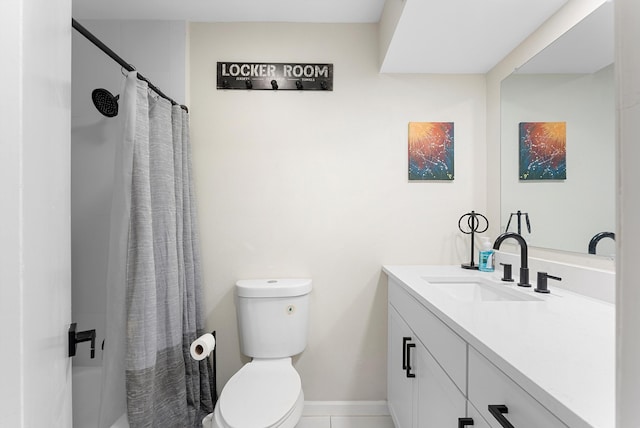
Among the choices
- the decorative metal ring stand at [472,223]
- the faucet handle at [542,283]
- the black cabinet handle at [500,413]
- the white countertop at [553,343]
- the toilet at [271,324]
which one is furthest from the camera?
the decorative metal ring stand at [472,223]

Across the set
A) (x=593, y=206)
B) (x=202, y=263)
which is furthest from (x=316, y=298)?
(x=593, y=206)

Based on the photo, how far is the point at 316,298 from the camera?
1893 mm

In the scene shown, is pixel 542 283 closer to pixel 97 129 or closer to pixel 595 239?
pixel 595 239

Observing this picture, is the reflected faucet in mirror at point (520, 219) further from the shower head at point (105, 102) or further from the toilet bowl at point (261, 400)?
the shower head at point (105, 102)

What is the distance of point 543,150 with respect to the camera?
1430 millimetres

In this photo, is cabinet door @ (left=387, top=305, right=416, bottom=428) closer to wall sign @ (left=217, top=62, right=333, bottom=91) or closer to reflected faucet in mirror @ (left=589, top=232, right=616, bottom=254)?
reflected faucet in mirror @ (left=589, top=232, right=616, bottom=254)

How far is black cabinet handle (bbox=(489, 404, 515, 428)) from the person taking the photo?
0.63 metres

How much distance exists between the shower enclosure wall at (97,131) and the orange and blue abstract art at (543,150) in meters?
1.87

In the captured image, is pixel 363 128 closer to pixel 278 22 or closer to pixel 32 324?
pixel 278 22

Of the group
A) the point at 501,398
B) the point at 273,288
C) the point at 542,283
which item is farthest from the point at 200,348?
the point at 542,283

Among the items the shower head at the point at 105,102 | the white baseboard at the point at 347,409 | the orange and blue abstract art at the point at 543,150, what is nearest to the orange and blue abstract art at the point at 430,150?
the orange and blue abstract art at the point at 543,150

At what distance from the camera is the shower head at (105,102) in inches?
60.8

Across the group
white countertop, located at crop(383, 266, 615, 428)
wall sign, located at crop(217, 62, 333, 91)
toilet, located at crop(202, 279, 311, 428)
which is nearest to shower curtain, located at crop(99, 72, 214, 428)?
toilet, located at crop(202, 279, 311, 428)

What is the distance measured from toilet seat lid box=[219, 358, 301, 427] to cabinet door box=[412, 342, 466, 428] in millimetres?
517
